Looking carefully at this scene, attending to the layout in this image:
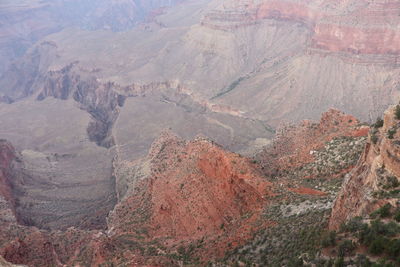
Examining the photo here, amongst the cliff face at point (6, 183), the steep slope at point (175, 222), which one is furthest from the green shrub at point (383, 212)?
the cliff face at point (6, 183)

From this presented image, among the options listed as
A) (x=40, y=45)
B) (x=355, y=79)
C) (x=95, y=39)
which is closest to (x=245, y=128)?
(x=355, y=79)

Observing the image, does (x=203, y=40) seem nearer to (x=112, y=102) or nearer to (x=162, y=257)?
(x=112, y=102)

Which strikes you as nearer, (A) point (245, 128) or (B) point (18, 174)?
(B) point (18, 174)

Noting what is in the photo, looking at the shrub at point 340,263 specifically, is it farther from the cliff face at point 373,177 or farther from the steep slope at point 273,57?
the steep slope at point 273,57

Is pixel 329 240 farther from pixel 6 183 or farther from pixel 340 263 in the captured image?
pixel 6 183

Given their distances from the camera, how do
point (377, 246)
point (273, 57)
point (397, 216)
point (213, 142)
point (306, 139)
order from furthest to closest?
1. point (273, 57)
2. point (213, 142)
3. point (306, 139)
4. point (397, 216)
5. point (377, 246)

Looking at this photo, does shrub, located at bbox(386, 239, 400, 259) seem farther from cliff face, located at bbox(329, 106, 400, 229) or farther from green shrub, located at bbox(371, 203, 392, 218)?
cliff face, located at bbox(329, 106, 400, 229)

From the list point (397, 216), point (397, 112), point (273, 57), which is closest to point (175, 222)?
point (397, 112)
